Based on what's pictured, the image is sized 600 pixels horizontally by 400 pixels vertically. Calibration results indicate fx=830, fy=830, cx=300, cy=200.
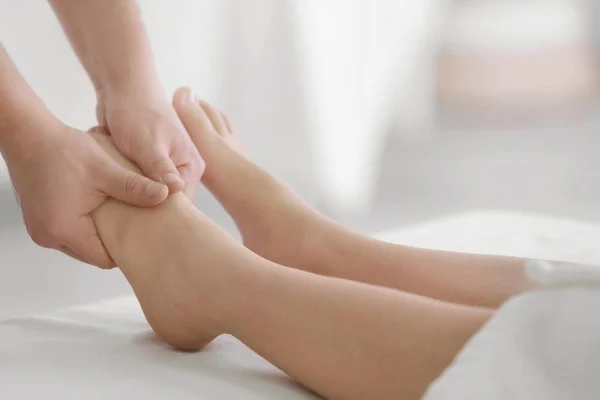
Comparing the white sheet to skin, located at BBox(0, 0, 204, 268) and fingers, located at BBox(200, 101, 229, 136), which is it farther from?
fingers, located at BBox(200, 101, 229, 136)

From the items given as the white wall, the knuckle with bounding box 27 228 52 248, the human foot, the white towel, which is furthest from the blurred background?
the white towel

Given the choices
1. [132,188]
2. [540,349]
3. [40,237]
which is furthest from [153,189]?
[540,349]

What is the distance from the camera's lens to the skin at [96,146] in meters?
0.83

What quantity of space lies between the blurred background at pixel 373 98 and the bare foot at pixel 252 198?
411 mm

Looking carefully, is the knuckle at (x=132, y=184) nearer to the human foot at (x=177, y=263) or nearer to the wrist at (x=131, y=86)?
the human foot at (x=177, y=263)

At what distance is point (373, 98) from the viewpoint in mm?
2219

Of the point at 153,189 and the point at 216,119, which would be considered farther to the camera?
the point at 216,119

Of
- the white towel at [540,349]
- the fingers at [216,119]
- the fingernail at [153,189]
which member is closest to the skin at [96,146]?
the fingernail at [153,189]

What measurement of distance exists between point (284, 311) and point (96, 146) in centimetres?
35

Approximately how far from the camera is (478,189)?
2547 millimetres

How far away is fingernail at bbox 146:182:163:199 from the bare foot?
0.15 m

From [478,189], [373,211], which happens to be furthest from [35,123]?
[478,189]

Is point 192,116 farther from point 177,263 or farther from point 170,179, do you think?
point 177,263

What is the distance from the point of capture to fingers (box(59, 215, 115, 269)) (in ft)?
2.73
